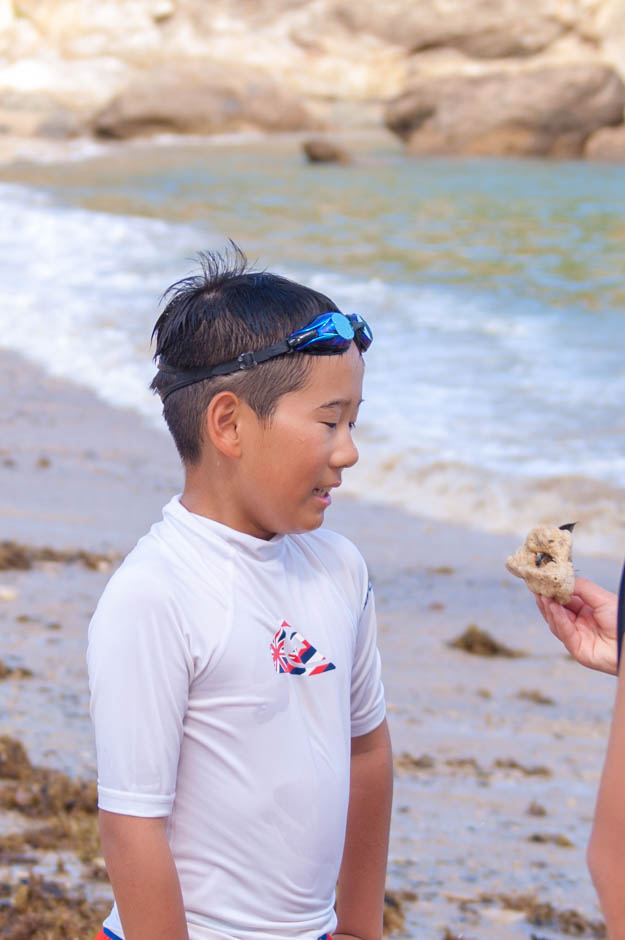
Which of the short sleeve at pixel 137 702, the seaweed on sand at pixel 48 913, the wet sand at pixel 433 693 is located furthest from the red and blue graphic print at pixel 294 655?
the wet sand at pixel 433 693

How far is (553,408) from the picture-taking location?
337 inches

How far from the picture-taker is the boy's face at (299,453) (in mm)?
1730

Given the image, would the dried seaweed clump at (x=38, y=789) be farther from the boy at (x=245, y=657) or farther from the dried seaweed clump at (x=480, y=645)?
the dried seaweed clump at (x=480, y=645)

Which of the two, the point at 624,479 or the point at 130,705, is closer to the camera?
the point at 130,705

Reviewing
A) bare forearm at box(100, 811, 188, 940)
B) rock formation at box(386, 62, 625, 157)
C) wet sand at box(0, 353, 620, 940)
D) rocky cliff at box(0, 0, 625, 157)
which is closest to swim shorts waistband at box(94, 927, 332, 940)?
bare forearm at box(100, 811, 188, 940)

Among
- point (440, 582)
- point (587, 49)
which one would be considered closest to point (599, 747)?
point (440, 582)

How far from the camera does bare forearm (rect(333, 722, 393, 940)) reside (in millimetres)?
1859

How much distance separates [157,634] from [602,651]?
0.58 metres

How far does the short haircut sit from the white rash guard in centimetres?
17

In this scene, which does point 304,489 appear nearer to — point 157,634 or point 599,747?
point 157,634

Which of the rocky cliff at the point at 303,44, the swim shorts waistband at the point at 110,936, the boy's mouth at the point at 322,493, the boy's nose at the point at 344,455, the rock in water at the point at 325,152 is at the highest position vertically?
the rocky cliff at the point at 303,44

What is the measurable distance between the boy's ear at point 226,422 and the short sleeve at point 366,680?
1.02 feet

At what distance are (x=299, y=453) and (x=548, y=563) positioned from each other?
1.26 feet

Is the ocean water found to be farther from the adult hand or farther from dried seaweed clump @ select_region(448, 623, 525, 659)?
the adult hand
